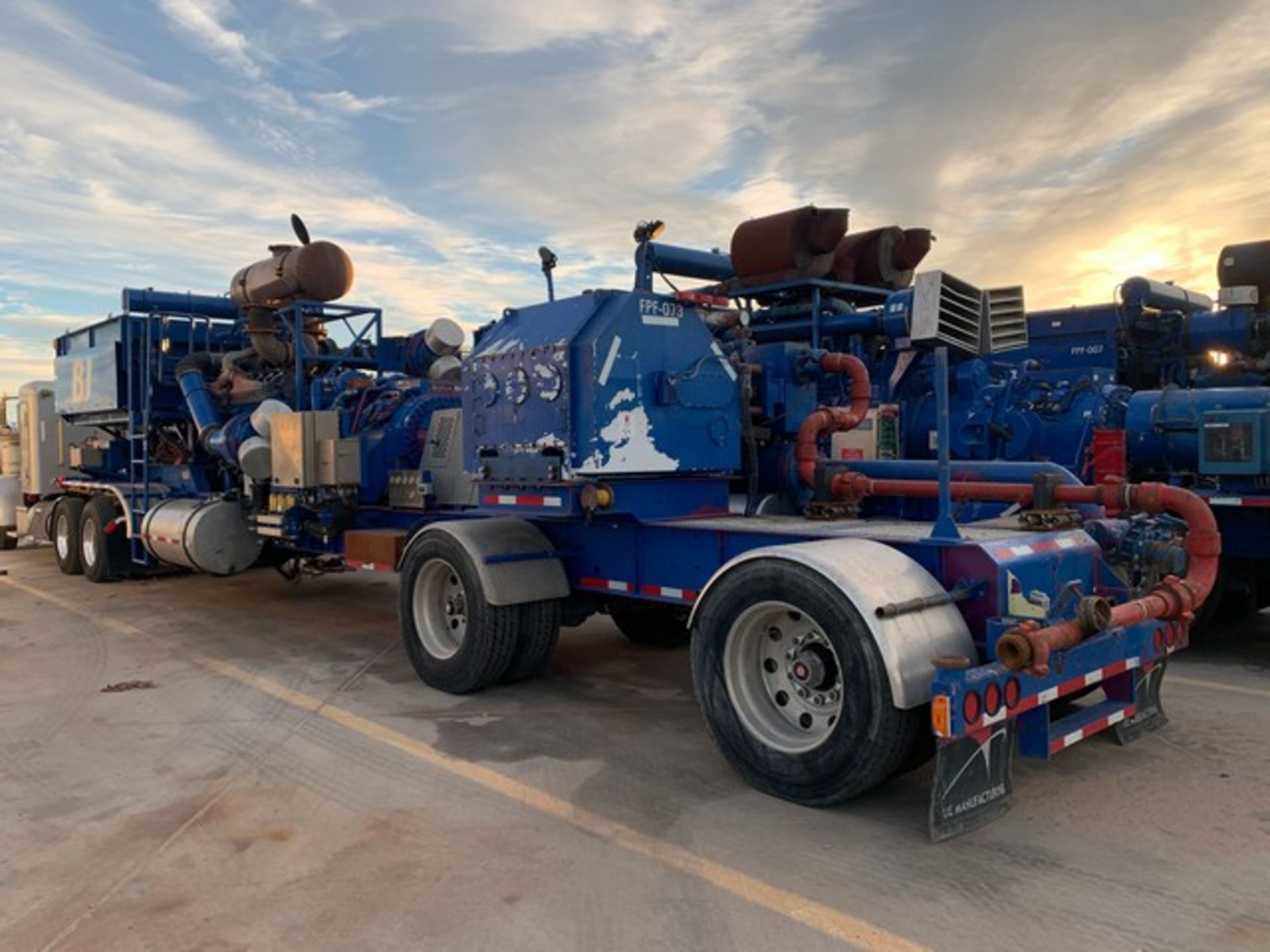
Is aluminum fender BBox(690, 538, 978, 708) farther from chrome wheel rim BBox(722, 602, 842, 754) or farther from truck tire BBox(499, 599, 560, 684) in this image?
truck tire BBox(499, 599, 560, 684)

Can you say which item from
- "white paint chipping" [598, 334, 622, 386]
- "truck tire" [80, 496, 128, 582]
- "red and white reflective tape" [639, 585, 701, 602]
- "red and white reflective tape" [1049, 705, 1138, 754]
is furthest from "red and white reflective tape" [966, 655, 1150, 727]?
"truck tire" [80, 496, 128, 582]

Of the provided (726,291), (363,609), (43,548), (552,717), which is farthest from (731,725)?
(43,548)

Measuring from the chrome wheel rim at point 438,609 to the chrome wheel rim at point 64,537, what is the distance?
883 cm

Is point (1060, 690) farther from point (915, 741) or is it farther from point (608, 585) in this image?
point (608, 585)

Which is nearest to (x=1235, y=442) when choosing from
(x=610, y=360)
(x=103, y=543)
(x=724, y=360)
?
(x=724, y=360)

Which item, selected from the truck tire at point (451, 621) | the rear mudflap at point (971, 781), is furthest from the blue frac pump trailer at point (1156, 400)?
the truck tire at point (451, 621)

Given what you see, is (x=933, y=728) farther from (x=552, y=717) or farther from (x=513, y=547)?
(x=513, y=547)

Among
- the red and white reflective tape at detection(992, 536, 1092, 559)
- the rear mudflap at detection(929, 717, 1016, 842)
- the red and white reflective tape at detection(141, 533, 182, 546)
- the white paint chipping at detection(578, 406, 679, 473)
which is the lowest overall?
the rear mudflap at detection(929, 717, 1016, 842)

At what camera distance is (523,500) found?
6340 millimetres

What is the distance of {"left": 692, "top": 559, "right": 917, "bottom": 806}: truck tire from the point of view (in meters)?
4.31

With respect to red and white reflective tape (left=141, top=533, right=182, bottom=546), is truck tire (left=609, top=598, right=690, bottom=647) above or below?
below

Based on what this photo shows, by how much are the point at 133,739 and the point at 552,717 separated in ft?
8.28

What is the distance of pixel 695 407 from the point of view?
6.24 meters

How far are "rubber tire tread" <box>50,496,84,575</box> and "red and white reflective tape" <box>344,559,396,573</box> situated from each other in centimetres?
665
